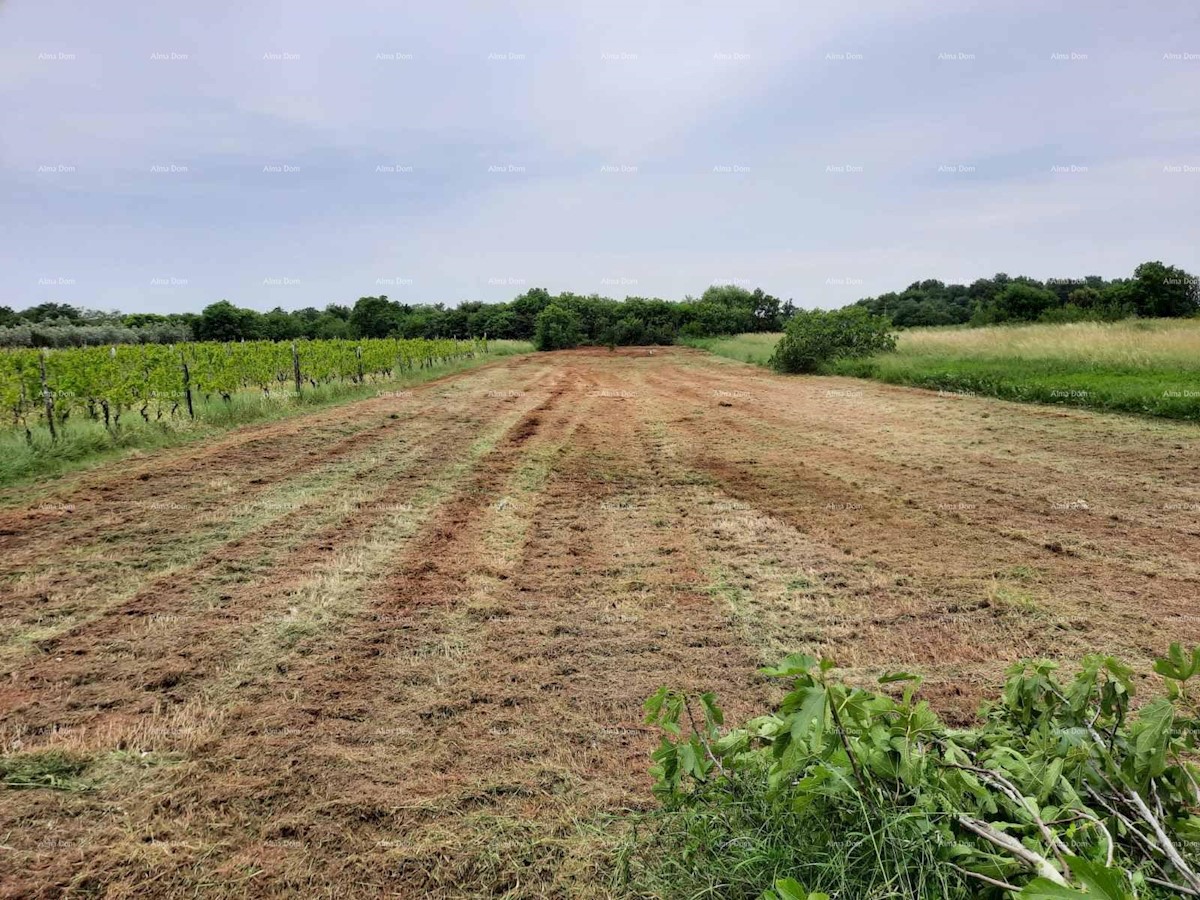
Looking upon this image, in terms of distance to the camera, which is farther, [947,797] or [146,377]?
[146,377]

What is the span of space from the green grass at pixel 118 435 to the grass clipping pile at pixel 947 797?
372 inches

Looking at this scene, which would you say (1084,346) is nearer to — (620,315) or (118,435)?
(118,435)

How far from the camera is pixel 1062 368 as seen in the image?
15898 mm

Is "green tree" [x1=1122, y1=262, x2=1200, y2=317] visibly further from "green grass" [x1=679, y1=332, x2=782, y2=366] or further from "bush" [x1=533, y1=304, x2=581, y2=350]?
"bush" [x1=533, y1=304, x2=581, y2=350]

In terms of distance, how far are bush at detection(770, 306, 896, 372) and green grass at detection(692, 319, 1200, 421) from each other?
62 cm

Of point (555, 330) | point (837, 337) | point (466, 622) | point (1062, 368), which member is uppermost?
point (555, 330)

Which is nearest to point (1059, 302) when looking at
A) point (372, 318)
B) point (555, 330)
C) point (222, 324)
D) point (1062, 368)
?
point (555, 330)

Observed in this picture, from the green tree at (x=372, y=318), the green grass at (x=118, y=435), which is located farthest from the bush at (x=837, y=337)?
the green tree at (x=372, y=318)

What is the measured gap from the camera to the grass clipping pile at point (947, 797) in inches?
50.2

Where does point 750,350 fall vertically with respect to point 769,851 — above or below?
above

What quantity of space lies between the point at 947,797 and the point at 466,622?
304 cm

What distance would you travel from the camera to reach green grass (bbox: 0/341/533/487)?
8180 mm

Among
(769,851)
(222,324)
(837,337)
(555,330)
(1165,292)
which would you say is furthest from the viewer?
(222,324)

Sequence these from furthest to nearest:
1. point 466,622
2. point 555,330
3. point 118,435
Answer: point 555,330, point 118,435, point 466,622
